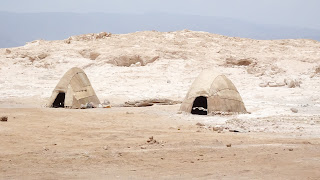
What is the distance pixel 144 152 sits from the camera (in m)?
10.1

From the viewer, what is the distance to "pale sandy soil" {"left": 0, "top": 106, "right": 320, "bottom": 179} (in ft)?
27.8

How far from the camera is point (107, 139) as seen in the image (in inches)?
465

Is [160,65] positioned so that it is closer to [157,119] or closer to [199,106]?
[199,106]

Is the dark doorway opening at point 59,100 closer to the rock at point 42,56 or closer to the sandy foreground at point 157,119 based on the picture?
the sandy foreground at point 157,119

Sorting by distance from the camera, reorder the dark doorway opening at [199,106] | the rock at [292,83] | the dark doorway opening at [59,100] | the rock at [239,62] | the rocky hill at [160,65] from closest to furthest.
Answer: the dark doorway opening at [199,106] < the dark doorway opening at [59,100] < the rocky hill at [160,65] < the rock at [292,83] < the rock at [239,62]

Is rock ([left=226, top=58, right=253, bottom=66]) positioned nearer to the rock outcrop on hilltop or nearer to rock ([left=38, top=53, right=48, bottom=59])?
the rock outcrop on hilltop

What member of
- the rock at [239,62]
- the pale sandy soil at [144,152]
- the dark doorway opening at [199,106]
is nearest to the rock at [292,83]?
the rock at [239,62]

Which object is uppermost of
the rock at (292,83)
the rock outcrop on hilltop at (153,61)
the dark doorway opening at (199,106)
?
the rock outcrop on hilltop at (153,61)

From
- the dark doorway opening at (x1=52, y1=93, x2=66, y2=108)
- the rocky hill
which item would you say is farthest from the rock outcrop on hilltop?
the dark doorway opening at (x1=52, y1=93, x2=66, y2=108)

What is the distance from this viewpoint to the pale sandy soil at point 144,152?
846 cm

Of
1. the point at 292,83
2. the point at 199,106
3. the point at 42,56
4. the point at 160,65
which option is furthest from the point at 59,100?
the point at 42,56

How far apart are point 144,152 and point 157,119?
18.2 feet

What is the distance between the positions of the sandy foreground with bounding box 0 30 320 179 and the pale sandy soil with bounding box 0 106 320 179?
0.02m

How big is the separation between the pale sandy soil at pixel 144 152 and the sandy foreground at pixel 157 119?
2 cm
